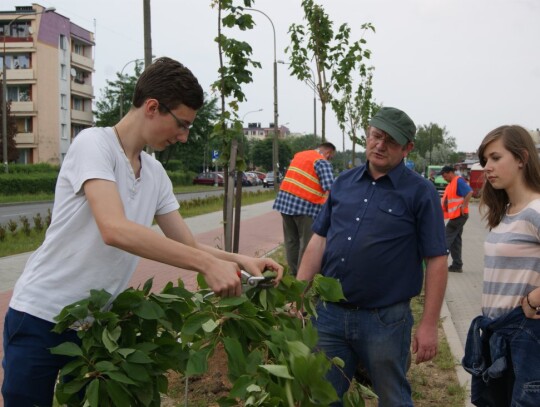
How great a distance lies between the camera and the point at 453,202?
11.8 meters

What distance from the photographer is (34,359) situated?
2182 mm

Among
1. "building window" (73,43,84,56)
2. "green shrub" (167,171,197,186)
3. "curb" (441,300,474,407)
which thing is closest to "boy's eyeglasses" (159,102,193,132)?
"curb" (441,300,474,407)

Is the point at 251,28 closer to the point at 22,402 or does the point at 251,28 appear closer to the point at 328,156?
the point at 328,156

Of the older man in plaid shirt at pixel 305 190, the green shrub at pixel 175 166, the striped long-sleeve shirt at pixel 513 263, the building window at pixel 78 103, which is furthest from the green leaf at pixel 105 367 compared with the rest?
the building window at pixel 78 103

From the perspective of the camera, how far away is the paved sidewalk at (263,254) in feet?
24.9

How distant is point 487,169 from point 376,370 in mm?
1132

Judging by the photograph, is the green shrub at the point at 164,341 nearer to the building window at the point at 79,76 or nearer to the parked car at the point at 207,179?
the parked car at the point at 207,179

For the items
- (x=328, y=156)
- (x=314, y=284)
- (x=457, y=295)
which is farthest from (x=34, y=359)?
(x=457, y=295)

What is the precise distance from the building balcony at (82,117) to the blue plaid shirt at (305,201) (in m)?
65.6

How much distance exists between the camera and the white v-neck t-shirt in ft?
7.15

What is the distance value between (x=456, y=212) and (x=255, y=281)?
393 inches

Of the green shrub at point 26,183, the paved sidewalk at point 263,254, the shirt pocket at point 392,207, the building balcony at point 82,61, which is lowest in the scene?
the paved sidewalk at point 263,254

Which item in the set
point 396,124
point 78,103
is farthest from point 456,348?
point 78,103

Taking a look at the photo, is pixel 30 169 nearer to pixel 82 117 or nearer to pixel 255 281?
pixel 82 117
